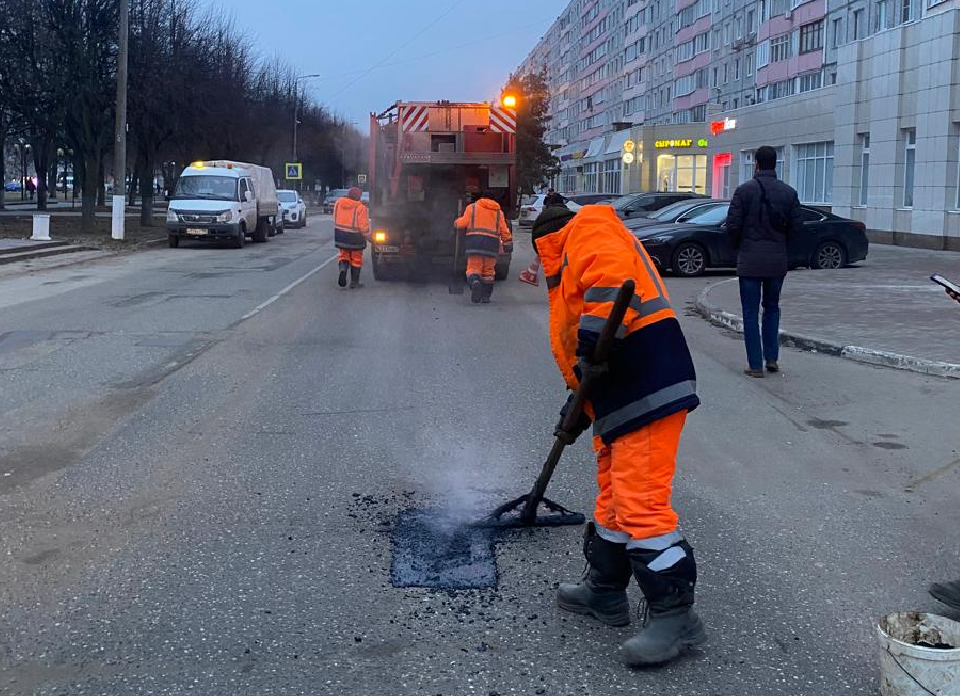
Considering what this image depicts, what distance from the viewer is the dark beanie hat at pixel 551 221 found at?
395cm

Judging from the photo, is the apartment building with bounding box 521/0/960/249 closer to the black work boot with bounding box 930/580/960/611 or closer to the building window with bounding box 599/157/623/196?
the building window with bounding box 599/157/623/196

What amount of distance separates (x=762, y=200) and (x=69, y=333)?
24.6 feet

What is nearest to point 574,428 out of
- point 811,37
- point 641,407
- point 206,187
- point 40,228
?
point 641,407

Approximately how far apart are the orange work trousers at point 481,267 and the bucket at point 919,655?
38.8 feet

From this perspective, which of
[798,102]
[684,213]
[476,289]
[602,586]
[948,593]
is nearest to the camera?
[602,586]

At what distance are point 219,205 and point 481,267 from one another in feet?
49.1

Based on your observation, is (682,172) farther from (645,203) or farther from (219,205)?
(219,205)

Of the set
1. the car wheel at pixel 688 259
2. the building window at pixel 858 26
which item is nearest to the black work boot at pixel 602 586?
the car wheel at pixel 688 259

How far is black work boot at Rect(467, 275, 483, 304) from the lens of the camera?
48.5 feet

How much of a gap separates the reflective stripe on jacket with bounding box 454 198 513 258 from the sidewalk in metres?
3.11

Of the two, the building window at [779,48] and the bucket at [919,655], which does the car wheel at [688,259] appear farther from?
the building window at [779,48]

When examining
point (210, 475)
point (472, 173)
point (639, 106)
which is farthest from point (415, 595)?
point (639, 106)

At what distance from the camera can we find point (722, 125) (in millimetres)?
47594

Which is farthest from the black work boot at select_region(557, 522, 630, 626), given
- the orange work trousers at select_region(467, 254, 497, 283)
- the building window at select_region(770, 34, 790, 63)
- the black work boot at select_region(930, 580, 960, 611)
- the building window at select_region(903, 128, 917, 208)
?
the building window at select_region(770, 34, 790, 63)
